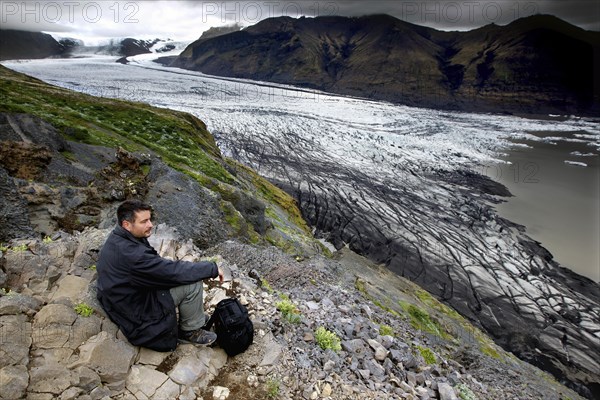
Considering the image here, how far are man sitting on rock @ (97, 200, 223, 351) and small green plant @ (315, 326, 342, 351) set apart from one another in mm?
2951

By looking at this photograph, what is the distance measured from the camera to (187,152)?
25.0 metres

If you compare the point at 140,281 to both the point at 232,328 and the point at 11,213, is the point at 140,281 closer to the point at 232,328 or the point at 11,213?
the point at 232,328

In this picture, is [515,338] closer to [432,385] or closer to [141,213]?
[432,385]

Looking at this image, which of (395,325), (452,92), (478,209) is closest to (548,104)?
(452,92)

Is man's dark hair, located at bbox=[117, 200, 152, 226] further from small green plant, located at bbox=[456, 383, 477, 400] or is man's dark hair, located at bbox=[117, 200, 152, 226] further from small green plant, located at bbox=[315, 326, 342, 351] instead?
small green plant, located at bbox=[456, 383, 477, 400]

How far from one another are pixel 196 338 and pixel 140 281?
153 centimetres

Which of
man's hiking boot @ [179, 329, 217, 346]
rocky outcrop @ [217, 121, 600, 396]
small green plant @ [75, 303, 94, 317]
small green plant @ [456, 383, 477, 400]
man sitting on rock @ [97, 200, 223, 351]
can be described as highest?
man sitting on rock @ [97, 200, 223, 351]

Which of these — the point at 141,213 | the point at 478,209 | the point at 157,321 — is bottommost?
the point at 478,209

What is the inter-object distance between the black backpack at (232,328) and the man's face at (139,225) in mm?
1953

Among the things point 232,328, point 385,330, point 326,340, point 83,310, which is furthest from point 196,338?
point 385,330

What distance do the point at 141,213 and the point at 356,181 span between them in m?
41.4

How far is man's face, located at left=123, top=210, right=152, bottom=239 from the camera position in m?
5.13

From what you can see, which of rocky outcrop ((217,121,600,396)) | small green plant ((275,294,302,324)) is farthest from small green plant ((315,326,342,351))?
rocky outcrop ((217,121,600,396))

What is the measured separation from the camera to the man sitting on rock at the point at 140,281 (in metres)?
5.00
